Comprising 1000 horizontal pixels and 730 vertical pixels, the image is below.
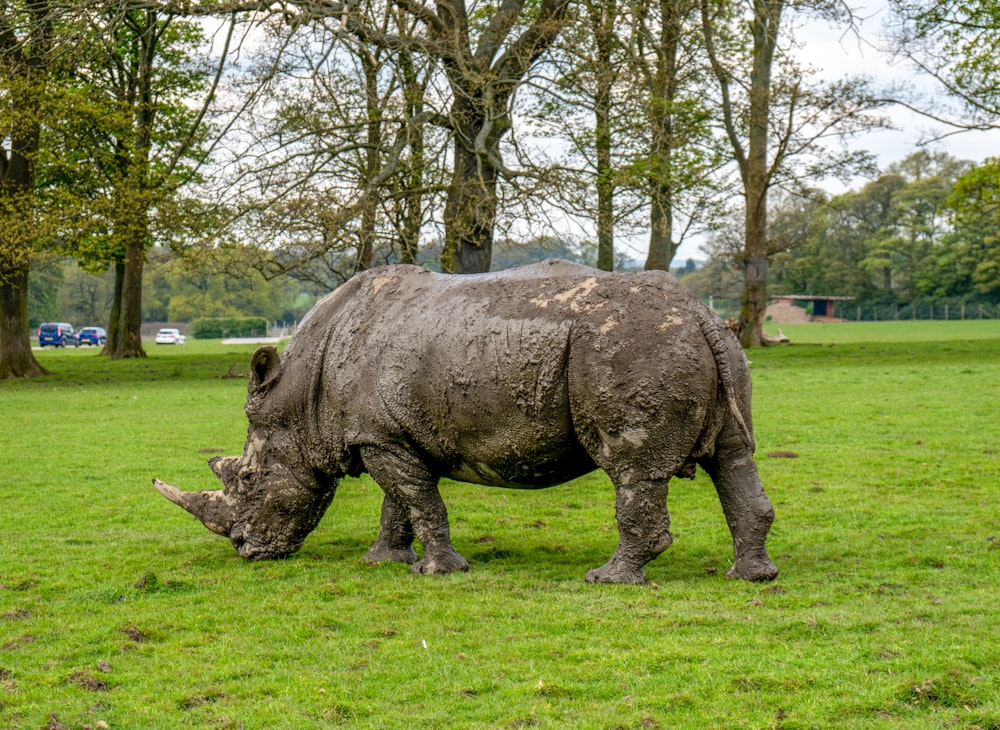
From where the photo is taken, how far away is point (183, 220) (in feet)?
78.1

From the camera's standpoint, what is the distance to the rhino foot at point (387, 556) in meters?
9.09

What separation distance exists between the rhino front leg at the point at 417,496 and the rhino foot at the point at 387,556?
438 millimetres

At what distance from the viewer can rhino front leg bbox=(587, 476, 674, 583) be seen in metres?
7.79

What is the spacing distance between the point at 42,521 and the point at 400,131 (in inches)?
402

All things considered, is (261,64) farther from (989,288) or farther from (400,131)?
(989,288)

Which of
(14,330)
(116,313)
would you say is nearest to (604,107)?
(14,330)

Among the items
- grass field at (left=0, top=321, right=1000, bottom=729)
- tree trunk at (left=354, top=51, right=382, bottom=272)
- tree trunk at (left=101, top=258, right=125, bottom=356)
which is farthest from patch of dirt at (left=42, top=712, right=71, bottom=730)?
tree trunk at (left=101, top=258, right=125, bottom=356)

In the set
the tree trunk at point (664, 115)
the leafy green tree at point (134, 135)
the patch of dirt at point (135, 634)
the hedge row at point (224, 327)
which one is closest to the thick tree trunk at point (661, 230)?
the tree trunk at point (664, 115)

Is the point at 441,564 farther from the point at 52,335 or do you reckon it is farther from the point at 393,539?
the point at 52,335

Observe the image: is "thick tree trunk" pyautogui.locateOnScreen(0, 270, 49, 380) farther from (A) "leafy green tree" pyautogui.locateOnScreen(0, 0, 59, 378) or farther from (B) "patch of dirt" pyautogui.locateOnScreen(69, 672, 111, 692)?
(B) "patch of dirt" pyautogui.locateOnScreen(69, 672, 111, 692)

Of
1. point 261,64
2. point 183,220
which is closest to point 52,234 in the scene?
point 183,220

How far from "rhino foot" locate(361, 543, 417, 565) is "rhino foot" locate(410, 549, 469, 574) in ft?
1.40

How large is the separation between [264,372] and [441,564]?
216 centimetres

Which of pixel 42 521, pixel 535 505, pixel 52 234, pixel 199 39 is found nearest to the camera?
pixel 42 521
